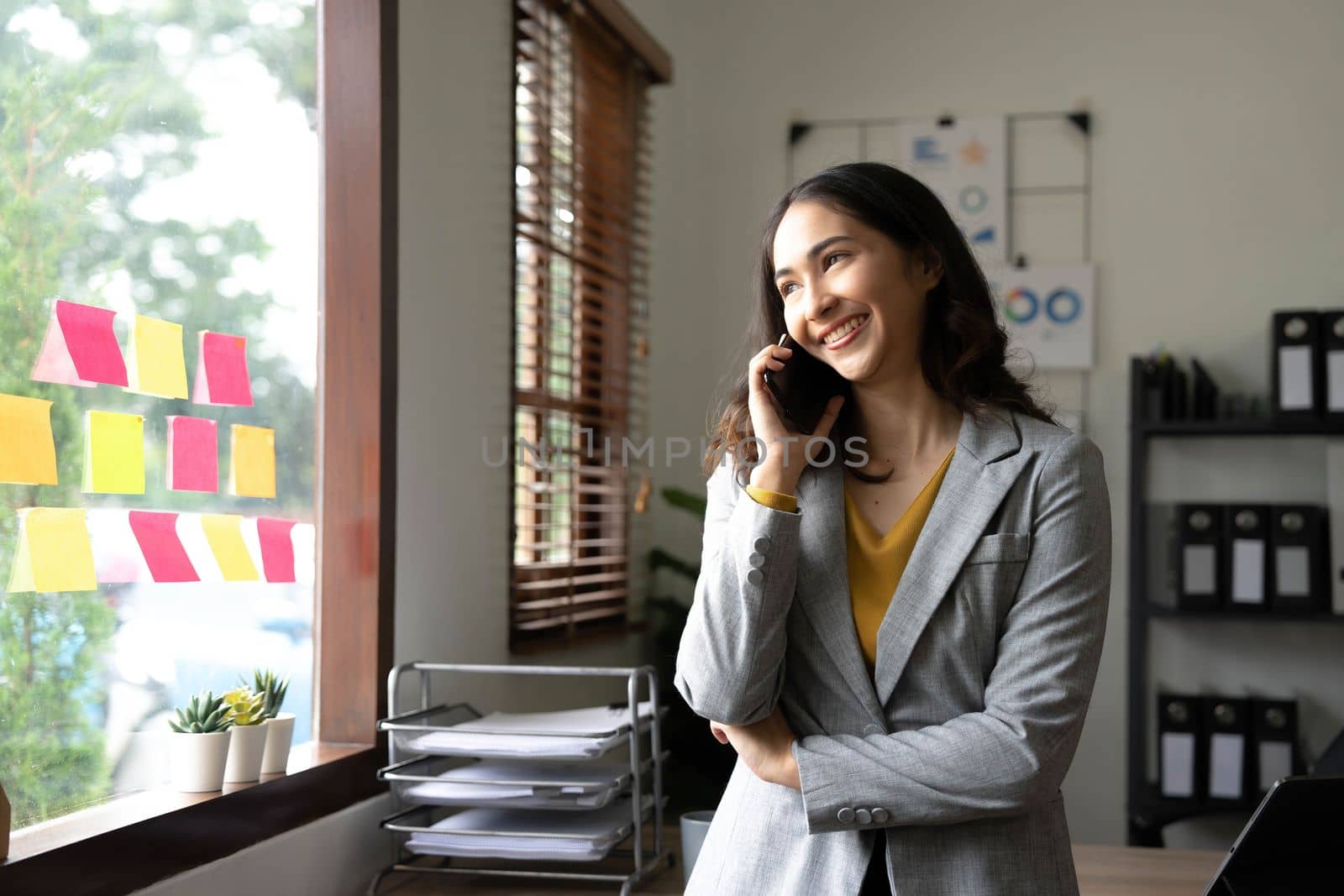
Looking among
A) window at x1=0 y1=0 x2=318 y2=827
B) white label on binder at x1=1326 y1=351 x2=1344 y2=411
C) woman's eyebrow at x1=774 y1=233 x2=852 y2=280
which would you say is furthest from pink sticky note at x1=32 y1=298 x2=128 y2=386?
white label on binder at x1=1326 y1=351 x2=1344 y2=411

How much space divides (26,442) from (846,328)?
2.93 feet

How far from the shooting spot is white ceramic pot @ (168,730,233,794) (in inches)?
59.2

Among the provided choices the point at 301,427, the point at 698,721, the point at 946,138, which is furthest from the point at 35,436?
the point at 946,138

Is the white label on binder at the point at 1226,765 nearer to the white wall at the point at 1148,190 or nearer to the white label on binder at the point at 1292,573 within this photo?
the white wall at the point at 1148,190

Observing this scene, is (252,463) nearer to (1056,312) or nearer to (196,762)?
(196,762)

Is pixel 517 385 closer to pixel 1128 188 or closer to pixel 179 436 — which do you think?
pixel 179 436

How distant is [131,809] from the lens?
1426mm

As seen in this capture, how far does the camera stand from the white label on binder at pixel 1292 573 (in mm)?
3186

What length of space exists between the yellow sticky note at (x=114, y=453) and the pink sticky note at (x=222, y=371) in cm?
14

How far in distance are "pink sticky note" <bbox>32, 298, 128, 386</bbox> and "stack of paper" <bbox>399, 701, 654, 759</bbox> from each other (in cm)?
64

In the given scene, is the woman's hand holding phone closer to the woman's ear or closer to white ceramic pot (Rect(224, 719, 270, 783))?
the woman's ear

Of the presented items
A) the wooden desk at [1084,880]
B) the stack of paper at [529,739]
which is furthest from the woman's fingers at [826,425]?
the wooden desk at [1084,880]

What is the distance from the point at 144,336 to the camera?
1535mm

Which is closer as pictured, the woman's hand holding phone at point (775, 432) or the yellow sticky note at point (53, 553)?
the woman's hand holding phone at point (775, 432)
